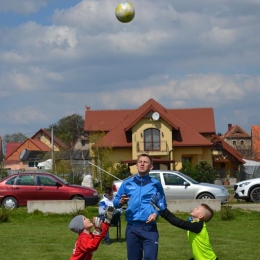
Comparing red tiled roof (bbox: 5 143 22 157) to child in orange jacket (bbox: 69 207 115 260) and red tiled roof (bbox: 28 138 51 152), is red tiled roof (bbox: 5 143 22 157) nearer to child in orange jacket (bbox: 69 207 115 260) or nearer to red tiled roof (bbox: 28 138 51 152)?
red tiled roof (bbox: 28 138 51 152)

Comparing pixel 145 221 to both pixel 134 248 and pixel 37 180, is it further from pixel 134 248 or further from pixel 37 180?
pixel 37 180

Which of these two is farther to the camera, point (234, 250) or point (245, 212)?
point (245, 212)

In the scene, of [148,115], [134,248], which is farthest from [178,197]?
[148,115]

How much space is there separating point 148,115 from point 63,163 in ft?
44.5

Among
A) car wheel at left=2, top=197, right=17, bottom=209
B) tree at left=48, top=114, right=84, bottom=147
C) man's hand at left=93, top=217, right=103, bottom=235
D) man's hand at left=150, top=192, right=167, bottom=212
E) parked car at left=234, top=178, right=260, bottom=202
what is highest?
tree at left=48, top=114, right=84, bottom=147

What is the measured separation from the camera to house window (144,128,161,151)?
5969cm

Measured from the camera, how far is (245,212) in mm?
20469

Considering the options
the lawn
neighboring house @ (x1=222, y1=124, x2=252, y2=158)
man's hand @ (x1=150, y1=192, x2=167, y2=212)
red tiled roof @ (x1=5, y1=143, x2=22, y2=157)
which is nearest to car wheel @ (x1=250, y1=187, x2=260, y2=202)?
the lawn

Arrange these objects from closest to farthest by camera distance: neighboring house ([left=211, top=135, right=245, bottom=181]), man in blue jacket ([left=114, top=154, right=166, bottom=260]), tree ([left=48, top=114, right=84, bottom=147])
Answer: man in blue jacket ([left=114, top=154, right=166, bottom=260])
neighboring house ([left=211, top=135, right=245, bottom=181])
tree ([left=48, top=114, right=84, bottom=147])

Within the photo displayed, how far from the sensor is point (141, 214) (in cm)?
811

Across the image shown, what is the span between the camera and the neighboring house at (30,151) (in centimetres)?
9047

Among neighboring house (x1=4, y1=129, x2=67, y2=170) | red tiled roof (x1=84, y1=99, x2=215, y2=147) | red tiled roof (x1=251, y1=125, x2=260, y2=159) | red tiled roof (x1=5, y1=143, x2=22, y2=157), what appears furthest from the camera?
red tiled roof (x1=5, y1=143, x2=22, y2=157)

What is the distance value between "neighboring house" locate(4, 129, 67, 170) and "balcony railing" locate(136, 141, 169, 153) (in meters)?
26.1

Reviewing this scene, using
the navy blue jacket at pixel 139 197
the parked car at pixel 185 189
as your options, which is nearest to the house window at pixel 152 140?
the parked car at pixel 185 189
